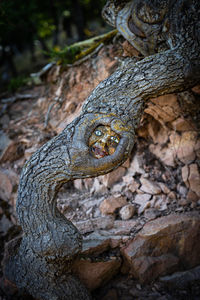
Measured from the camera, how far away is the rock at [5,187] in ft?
14.6

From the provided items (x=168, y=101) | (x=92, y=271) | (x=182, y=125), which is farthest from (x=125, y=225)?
(x=168, y=101)

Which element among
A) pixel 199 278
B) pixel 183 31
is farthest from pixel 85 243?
pixel 183 31

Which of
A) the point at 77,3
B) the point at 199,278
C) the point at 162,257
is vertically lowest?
the point at 199,278

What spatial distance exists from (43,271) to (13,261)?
497 mm

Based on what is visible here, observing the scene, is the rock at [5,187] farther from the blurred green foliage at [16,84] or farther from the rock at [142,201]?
the blurred green foliage at [16,84]

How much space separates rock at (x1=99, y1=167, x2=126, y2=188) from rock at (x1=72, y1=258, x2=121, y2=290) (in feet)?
4.15

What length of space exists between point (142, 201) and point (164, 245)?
0.75 meters

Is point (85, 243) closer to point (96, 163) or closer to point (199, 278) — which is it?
point (96, 163)

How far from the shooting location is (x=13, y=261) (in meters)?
2.99

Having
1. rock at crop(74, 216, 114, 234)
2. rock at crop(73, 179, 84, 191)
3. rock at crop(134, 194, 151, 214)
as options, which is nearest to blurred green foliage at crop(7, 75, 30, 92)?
rock at crop(73, 179, 84, 191)

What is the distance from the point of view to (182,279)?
10.5 ft

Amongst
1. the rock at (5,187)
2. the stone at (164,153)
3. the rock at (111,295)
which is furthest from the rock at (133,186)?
the rock at (5,187)

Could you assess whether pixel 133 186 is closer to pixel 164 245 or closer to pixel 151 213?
pixel 151 213

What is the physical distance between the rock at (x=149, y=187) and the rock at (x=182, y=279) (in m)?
1.21
